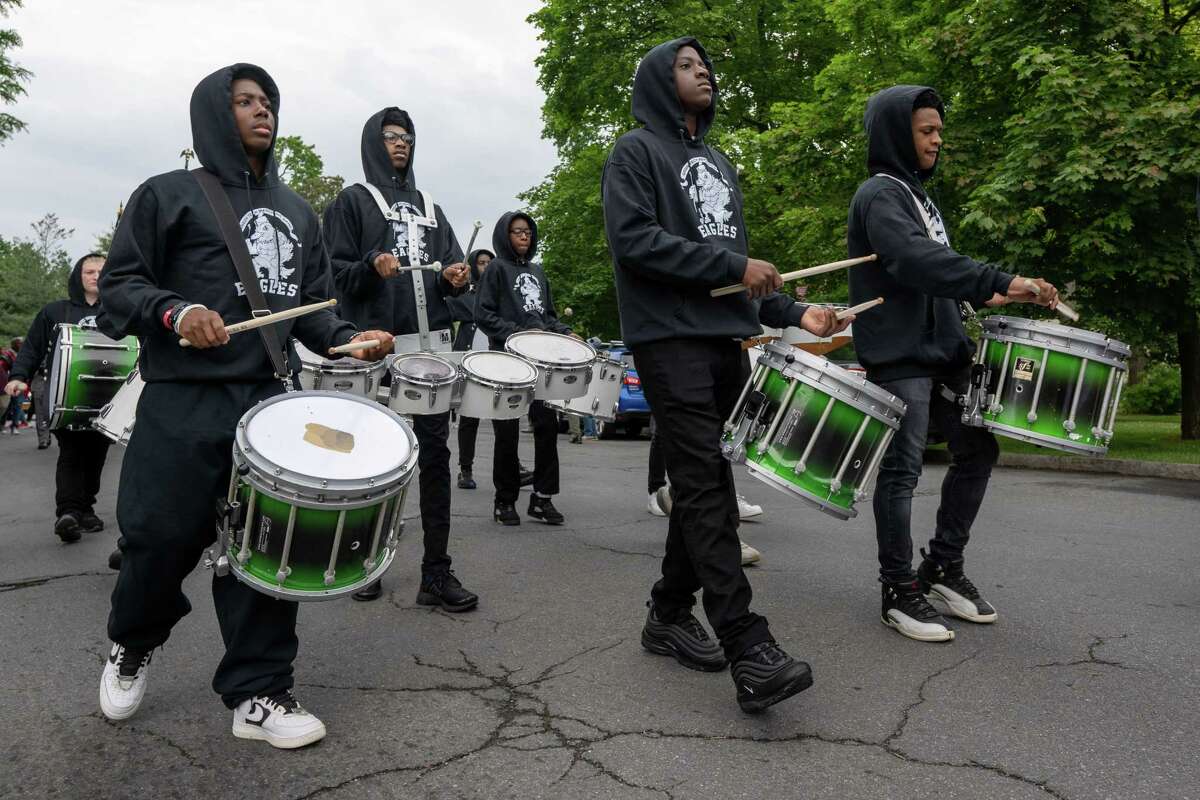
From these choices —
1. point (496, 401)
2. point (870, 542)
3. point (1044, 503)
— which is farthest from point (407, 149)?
point (1044, 503)

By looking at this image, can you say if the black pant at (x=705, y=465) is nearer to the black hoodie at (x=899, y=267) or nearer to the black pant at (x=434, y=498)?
the black hoodie at (x=899, y=267)

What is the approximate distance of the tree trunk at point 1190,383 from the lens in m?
14.0

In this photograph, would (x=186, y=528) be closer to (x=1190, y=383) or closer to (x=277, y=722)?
(x=277, y=722)

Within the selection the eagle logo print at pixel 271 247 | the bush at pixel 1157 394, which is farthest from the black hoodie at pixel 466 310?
the bush at pixel 1157 394

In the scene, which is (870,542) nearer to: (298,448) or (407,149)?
(407,149)

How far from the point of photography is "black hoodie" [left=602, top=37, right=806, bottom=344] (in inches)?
130

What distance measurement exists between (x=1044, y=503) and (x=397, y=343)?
5722 millimetres

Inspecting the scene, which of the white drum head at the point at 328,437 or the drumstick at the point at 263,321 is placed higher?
the drumstick at the point at 263,321

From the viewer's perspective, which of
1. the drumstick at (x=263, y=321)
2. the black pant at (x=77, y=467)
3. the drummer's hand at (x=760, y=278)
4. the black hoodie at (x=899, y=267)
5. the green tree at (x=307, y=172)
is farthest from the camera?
the green tree at (x=307, y=172)

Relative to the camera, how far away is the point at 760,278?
321 centimetres

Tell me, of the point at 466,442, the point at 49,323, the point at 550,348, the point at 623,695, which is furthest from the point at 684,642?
the point at 466,442

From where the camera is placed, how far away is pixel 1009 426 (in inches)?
163

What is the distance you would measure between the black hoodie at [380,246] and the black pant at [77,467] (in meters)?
2.78

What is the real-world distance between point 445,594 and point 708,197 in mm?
2170
